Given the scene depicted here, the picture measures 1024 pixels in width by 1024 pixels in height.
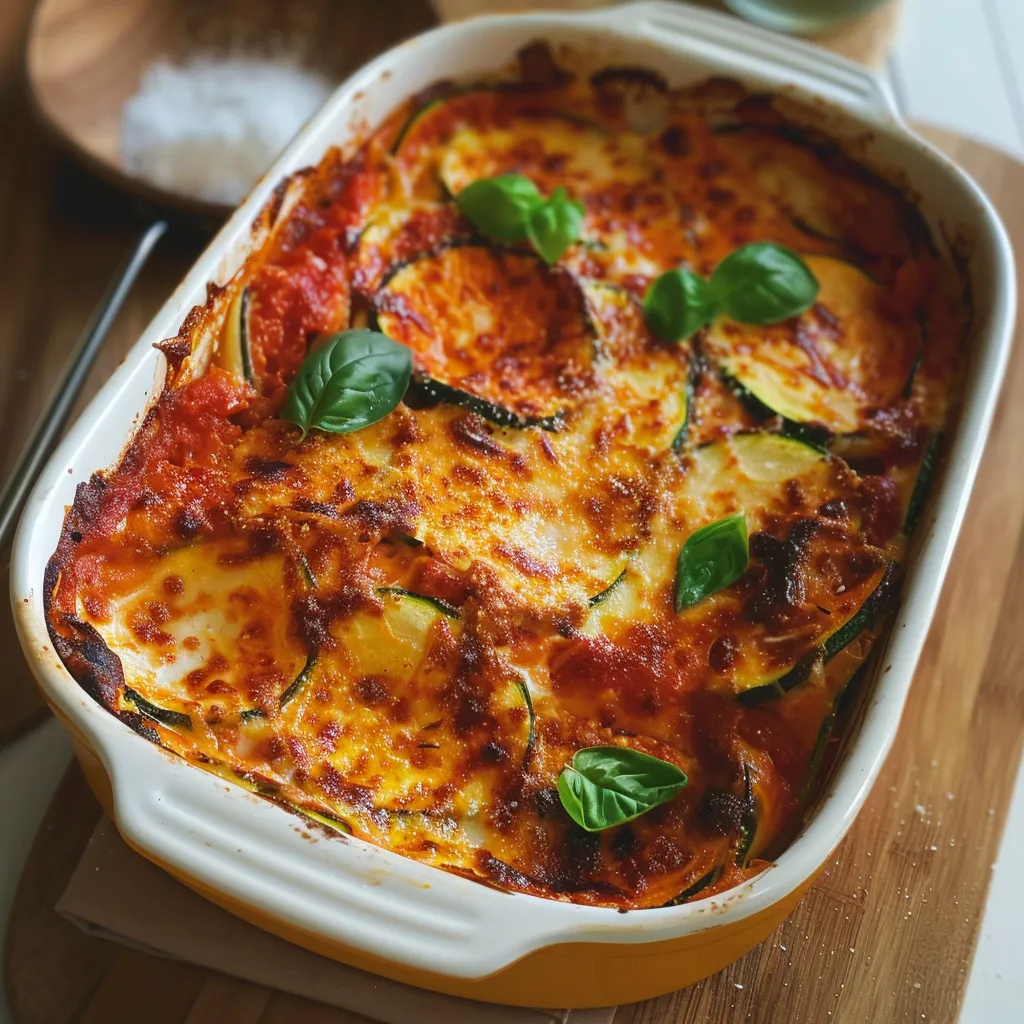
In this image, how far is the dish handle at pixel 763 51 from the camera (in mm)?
2676

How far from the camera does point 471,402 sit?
7.25 feet

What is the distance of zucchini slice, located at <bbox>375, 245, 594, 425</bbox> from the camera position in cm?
233

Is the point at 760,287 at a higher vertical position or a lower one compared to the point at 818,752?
higher

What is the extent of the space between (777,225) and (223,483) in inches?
59.6

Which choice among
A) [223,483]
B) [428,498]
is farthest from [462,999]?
[223,483]

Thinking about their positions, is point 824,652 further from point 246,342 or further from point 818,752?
point 246,342

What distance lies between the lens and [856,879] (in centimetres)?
204

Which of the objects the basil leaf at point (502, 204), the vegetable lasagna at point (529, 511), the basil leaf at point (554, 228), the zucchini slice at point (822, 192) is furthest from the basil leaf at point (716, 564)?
the zucchini slice at point (822, 192)

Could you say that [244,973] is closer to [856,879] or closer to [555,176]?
[856,879]

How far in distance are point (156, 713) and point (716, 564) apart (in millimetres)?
1024

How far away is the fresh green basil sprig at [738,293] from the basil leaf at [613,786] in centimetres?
102

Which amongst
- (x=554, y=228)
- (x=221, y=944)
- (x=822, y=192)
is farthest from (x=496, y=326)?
(x=221, y=944)

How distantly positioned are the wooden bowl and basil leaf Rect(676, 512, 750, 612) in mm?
1608

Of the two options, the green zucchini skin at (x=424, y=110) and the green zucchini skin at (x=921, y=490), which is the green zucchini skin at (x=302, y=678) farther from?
the green zucchini skin at (x=424, y=110)
